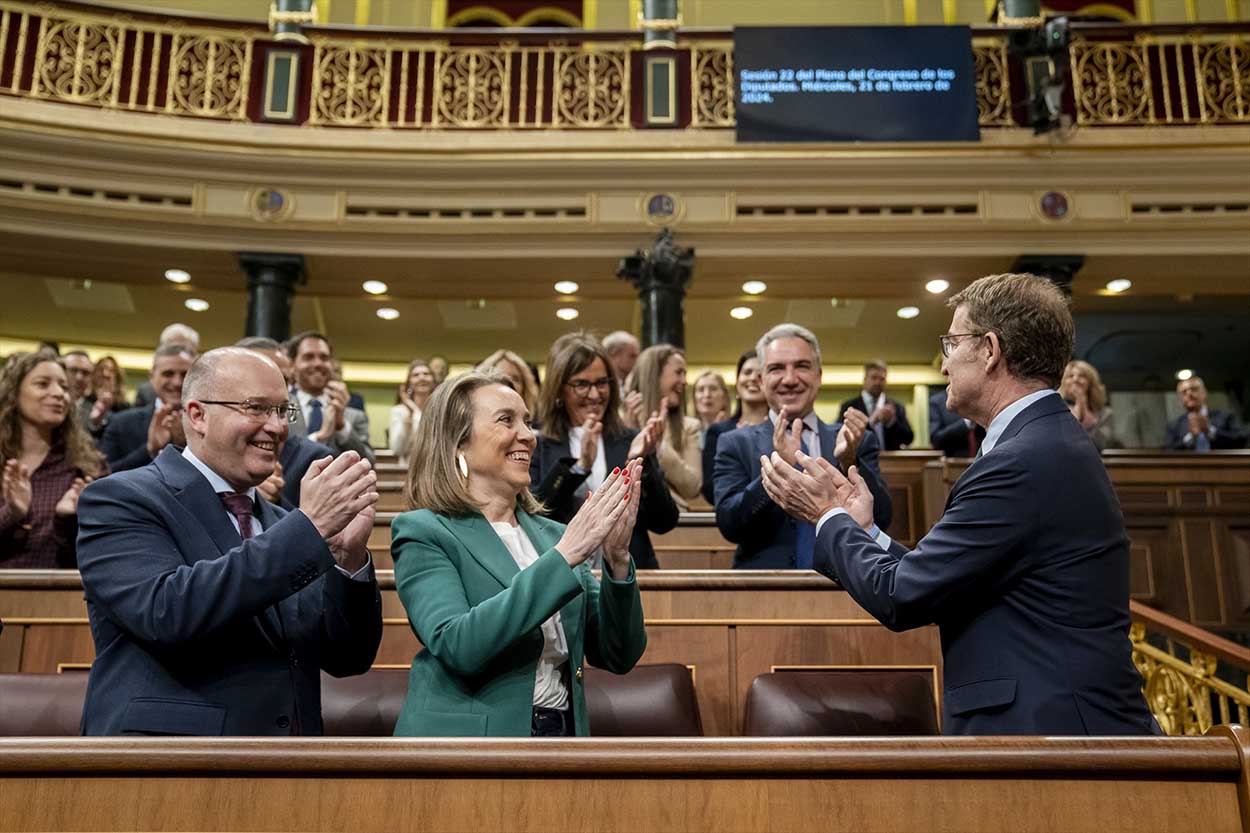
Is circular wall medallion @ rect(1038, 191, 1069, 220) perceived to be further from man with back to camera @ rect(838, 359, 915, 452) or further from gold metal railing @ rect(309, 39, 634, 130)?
gold metal railing @ rect(309, 39, 634, 130)

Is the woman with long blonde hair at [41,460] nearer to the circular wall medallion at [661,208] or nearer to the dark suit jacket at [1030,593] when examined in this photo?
the dark suit jacket at [1030,593]

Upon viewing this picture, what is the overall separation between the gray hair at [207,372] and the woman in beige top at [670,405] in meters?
1.82

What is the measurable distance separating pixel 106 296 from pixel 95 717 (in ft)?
26.5

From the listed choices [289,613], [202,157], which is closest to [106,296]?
[202,157]

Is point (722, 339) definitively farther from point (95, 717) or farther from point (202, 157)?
point (95, 717)

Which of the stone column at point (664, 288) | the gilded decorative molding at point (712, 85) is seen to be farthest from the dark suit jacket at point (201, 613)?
the gilded decorative molding at point (712, 85)

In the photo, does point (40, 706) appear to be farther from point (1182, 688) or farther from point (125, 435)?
point (1182, 688)

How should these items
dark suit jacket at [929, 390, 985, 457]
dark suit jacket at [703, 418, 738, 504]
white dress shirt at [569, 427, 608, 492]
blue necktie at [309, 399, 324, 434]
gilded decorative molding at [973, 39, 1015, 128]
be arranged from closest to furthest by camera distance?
white dress shirt at [569, 427, 608, 492] < dark suit jacket at [703, 418, 738, 504] < blue necktie at [309, 399, 324, 434] < dark suit jacket at [929, 390, 985, 457] < gilded decorative molding at [973, 39, 1015, 128]

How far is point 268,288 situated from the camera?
6.96 meters

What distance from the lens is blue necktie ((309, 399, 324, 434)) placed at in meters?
4.00

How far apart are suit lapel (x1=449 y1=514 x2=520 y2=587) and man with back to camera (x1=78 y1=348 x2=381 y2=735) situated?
15cm

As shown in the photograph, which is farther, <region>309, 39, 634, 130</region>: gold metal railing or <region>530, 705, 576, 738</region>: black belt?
<region>309, 39, 634, 130</region>: gold metal railing

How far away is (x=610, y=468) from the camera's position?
9.47 ft

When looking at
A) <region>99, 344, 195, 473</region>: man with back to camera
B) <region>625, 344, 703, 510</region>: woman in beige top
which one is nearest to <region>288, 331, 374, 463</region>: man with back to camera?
<region>99, 344, 195, 473</region>: man with back to camera
